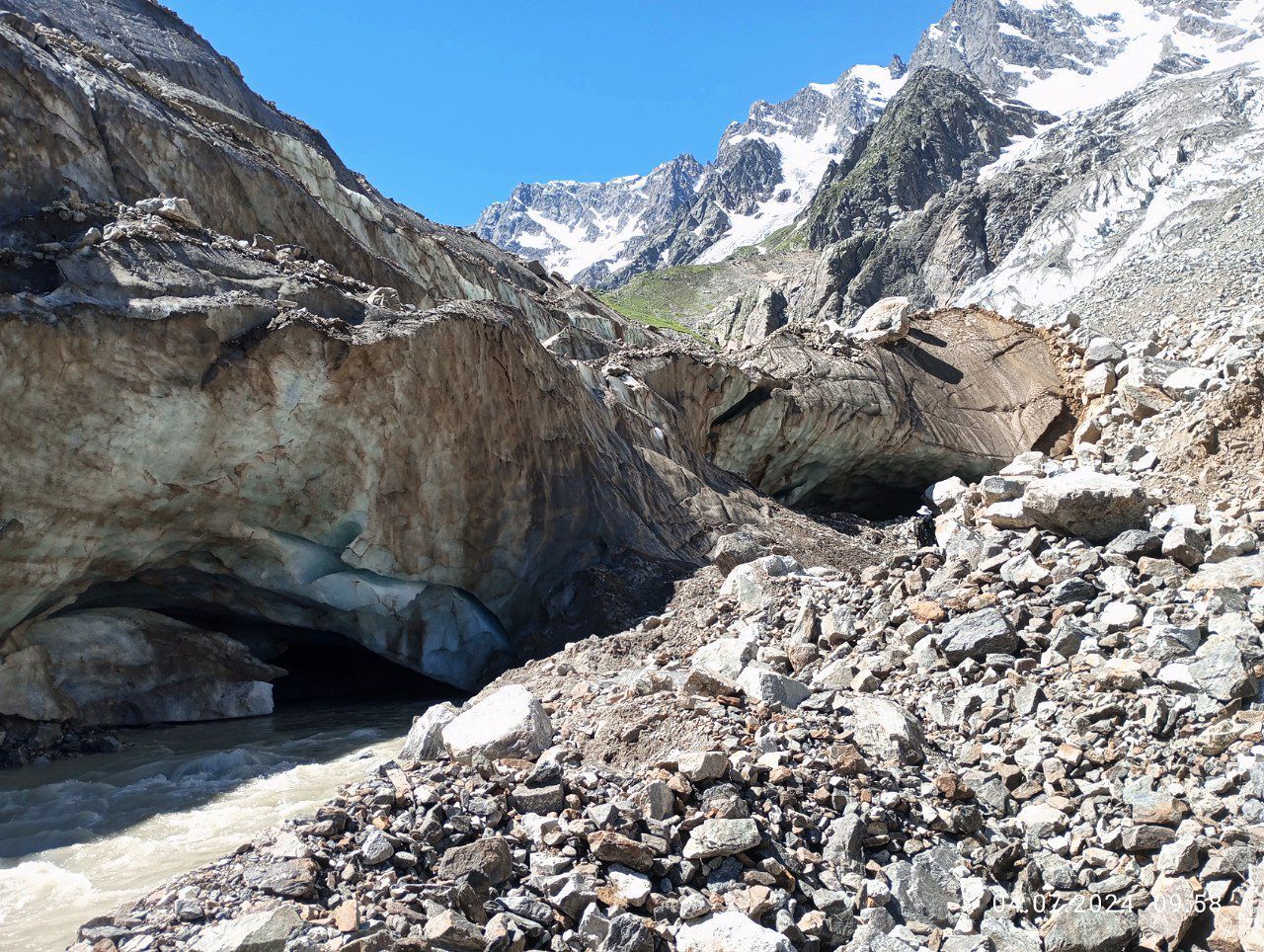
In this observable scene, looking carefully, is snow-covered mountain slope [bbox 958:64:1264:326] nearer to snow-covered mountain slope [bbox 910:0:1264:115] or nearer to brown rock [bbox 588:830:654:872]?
brown rock [bbox 588:830:654:872]

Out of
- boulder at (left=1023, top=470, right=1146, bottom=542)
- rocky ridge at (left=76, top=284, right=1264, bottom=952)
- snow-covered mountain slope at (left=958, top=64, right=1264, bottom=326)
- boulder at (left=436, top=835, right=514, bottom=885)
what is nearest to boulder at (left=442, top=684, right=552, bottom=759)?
rocky ridge at (left=76, top=284, right=1264, bottom=952)

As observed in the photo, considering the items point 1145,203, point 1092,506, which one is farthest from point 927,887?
point 1145,203

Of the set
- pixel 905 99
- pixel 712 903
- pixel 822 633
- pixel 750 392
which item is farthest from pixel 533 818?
pixel 905 99

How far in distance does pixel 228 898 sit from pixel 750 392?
17929 mm

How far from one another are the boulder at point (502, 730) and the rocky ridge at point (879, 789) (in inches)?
0.8

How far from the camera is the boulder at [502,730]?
5.86 metres

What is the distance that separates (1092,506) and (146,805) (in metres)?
8.40

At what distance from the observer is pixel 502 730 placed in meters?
5.95

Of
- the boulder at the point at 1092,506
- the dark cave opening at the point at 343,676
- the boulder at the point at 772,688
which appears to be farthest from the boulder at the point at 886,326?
the boulder at the point at 772,688

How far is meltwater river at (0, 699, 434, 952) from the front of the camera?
17.2 ft

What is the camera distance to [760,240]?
14075cm

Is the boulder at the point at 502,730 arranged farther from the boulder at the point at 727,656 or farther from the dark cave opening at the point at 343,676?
the dark cave opening at the point at 343,676

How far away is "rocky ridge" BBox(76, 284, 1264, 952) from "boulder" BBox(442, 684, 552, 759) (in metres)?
0.02

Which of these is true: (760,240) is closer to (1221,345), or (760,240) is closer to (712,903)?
(1221,345)
